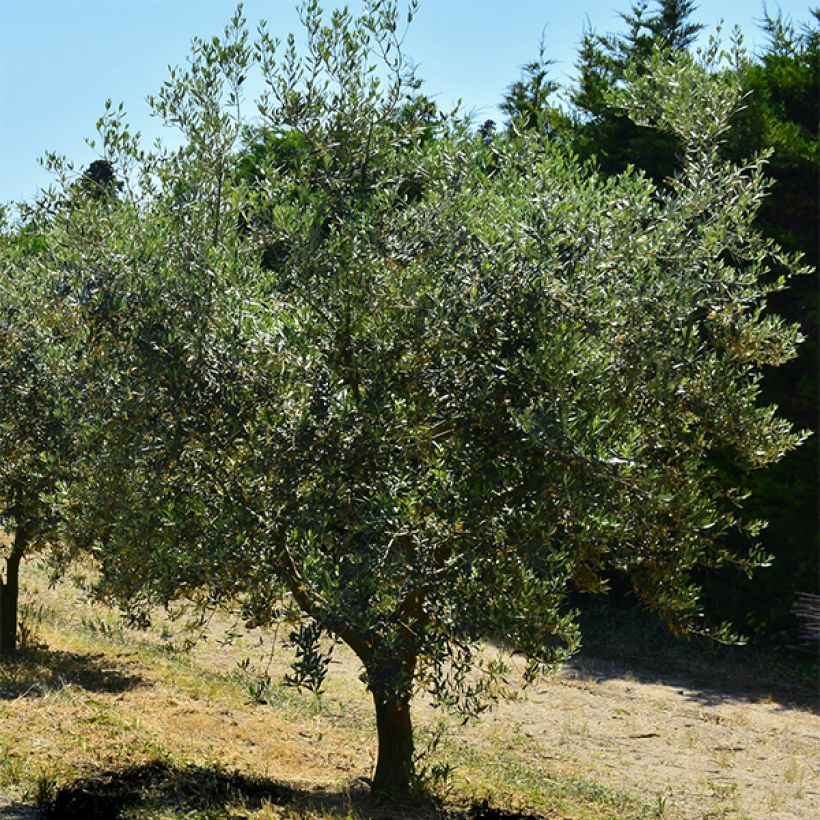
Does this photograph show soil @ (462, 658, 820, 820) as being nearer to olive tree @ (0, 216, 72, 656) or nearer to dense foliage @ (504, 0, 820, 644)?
dense foliage @ (504, 0, 820, 644)

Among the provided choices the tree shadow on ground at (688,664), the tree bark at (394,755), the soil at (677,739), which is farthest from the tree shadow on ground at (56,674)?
the tree shadow on ground at (688,664)

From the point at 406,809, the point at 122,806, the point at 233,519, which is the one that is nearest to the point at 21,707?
the point at 122,806

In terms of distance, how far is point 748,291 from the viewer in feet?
28.8

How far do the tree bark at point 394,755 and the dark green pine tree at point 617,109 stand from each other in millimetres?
11444

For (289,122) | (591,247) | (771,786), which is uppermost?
(289,122)

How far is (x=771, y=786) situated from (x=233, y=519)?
27.2ft

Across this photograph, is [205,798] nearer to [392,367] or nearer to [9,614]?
[392,367]

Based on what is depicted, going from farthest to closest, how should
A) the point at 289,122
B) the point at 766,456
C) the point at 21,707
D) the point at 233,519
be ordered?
1. the point at 21,707
2. the point at 766,456
3. the point at 289,122
4. the point at 233,519

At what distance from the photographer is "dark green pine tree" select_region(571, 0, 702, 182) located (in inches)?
819

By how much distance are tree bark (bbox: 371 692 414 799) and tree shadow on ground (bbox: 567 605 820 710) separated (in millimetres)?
8399

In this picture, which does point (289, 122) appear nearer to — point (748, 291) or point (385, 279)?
point (385, 279)

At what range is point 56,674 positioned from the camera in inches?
578

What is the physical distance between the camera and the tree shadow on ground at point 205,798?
370 inches

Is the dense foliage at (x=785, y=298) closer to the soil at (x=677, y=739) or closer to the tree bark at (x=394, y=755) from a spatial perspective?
the soil at (x=677, y=739)
